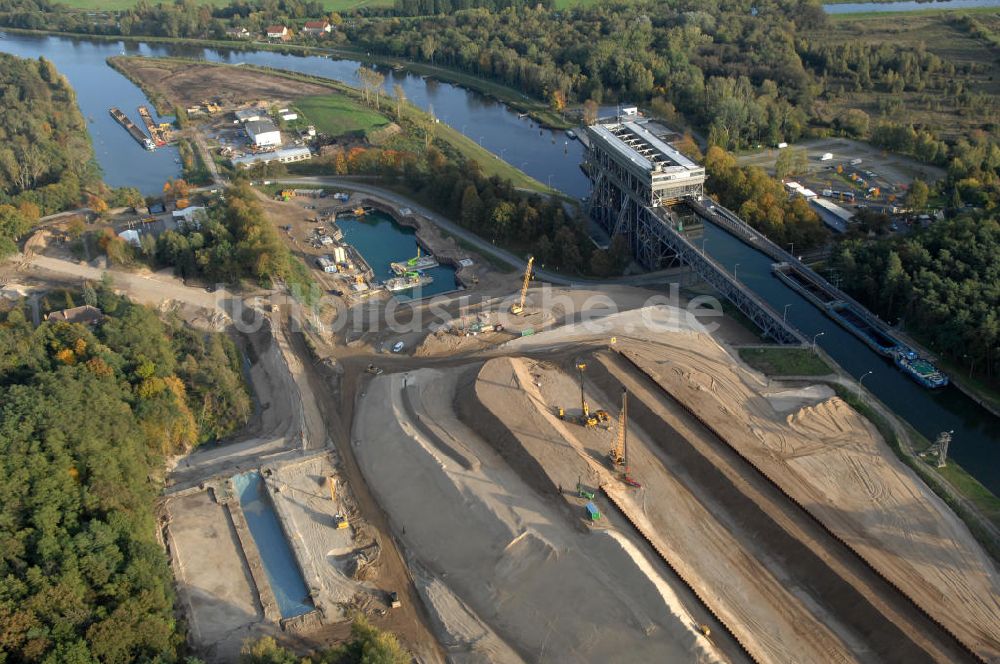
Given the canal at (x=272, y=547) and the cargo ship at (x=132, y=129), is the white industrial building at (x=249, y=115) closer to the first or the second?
the cargo ship at (x=132, y=129)

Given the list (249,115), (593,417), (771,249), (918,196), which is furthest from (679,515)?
(249,115)

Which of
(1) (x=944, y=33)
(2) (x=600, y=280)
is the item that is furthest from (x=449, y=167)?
(1) (x=944, y=33)

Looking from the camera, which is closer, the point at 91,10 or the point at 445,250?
the point at 445,250

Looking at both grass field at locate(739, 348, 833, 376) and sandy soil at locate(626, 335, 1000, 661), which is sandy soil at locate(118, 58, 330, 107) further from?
grass field at locate(739, 348, 833, 376)

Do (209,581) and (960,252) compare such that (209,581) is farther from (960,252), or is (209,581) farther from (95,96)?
(95,96)

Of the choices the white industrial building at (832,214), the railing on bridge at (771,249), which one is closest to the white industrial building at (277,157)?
the railing on bridge at (771,249)

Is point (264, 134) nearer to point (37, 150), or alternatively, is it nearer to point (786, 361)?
point (37, 150)
